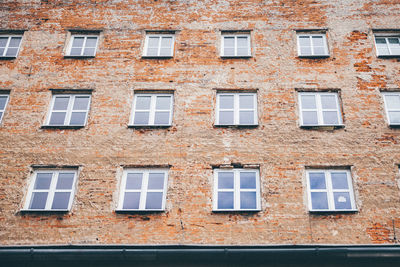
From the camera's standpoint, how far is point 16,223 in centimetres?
1155

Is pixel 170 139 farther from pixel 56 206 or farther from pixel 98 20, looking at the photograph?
pixel 98 20

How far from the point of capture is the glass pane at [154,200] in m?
11.8

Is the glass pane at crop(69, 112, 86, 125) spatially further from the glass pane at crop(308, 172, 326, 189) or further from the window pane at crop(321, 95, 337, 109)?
the window pane at crop(321, 95, 337, 109)

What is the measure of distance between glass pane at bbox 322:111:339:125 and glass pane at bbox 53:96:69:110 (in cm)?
849

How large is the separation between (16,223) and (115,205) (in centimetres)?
275

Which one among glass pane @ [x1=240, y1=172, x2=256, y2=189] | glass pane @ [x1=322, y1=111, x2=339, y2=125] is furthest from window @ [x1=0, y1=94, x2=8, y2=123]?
glass pane @ [x1=322, y1=111, x2=339, y2=125]

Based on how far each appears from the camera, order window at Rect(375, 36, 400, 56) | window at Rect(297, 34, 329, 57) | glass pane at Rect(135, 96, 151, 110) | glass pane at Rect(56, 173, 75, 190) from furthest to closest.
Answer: window at Rect(297, 34, 329, 57) → window at Rect(375, 36, 400, 56) → glass pane at Rect(135, 96, 151, 110) → glass pane at Rect(56, 173, 75, 190)

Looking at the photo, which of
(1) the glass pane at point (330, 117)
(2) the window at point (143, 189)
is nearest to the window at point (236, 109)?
(1) the glass pane at point (330, 117)

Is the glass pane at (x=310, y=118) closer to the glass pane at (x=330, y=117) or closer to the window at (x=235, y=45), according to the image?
the glass pane at (x=330, y=117)

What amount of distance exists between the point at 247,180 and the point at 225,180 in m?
0.65

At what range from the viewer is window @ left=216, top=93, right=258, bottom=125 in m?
13.3

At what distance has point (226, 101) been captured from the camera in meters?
13.8

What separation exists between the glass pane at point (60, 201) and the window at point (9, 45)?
236 inches

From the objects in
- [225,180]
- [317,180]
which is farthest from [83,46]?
[317,180]
